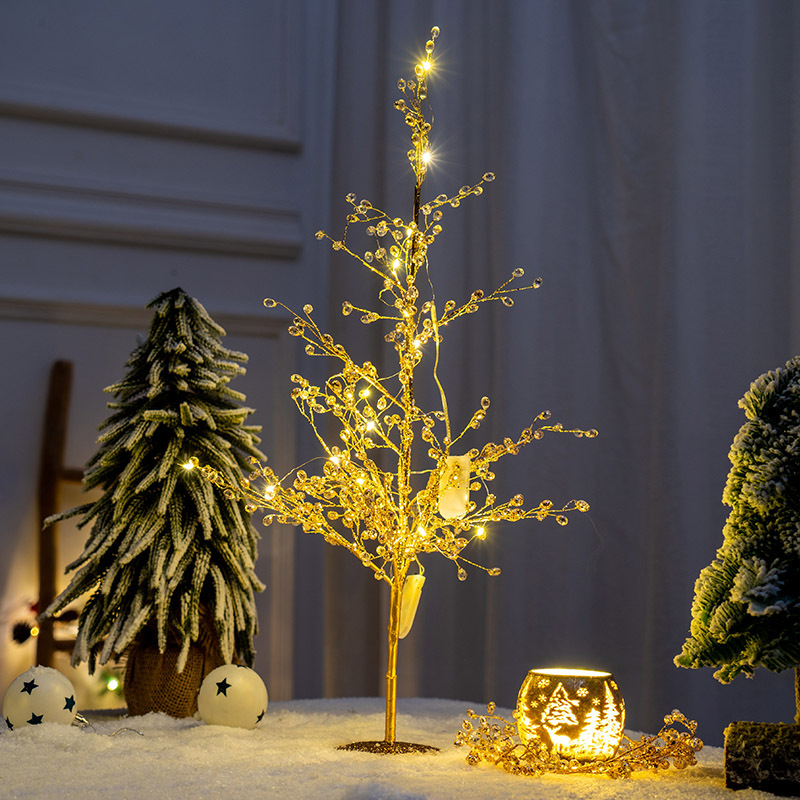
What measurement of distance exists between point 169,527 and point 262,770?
0.47m

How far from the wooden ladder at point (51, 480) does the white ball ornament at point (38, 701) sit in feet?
1.91

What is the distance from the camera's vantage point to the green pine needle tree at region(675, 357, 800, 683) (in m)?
0.95

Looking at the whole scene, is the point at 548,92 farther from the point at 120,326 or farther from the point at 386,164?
the point at 120,326

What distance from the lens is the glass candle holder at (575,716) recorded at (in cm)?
105

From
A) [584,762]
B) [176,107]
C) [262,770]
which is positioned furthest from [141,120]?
[584,762]

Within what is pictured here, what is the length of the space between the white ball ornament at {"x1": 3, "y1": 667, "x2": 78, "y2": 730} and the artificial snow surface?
0.04m

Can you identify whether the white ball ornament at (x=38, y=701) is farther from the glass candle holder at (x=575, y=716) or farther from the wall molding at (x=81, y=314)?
the wall molding at (x=81, y=314)

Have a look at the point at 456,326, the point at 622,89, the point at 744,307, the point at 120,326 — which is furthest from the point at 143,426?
the point at 622,89

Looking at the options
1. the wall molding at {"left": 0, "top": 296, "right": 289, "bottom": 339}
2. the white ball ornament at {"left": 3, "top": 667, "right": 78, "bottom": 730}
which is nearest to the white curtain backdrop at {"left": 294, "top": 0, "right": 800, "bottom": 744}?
the wall molding at {"left": 0, "top": 296, "right": 289, "bottom": 339}

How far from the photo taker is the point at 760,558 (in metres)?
0.99

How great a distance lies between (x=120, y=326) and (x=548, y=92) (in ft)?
3.21

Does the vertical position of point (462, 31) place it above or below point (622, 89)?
above

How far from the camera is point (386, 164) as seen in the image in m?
2.20

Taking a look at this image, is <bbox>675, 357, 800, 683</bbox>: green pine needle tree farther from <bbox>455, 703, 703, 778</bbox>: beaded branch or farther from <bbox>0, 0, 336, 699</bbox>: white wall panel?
<bbox>0, 0, 336, 699</bbox>: white wall panel
